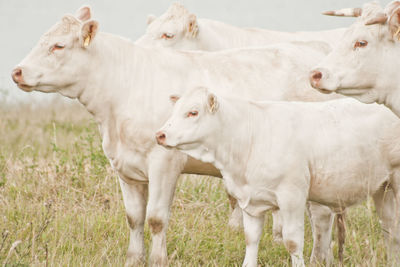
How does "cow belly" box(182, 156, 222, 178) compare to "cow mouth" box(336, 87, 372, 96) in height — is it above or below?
below

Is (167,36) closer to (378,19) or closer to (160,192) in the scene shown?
(160,192)

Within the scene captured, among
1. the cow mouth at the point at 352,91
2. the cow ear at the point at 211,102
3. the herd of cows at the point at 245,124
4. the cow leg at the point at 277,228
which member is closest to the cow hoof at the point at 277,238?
the cow leg at the point at 277,228

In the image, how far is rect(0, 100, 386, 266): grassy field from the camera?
5990 mm

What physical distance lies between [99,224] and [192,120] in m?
1.78

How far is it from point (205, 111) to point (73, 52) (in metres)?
1.35

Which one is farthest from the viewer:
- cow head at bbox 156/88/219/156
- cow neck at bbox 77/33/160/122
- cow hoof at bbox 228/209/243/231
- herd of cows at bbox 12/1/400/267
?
cow hoof at bbox 228/209/243/231

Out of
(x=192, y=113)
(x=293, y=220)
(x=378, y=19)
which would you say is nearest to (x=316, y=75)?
(x=378, y=19)

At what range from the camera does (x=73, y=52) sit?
599 cm

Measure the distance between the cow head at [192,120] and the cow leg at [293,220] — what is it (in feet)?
2.64

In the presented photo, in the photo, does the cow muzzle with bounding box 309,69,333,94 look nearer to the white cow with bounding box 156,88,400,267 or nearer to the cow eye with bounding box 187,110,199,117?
the white cow with bounding box 156,88,400,267

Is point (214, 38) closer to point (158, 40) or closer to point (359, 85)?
point (158, 40)

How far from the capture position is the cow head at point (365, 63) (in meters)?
5.16

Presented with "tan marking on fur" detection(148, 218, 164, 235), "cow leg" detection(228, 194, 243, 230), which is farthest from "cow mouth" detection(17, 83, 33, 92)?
"cow leg" detection(228, 194, 243, 230)

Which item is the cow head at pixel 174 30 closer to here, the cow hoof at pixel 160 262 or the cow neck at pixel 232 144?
the cow neck at pixel 232 144
